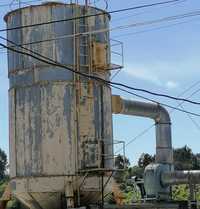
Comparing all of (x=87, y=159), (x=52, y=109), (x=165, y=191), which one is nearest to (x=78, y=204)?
(x=87, y=159)

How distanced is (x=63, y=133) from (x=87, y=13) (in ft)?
14.5

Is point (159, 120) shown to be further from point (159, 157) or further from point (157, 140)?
point (159, 157)

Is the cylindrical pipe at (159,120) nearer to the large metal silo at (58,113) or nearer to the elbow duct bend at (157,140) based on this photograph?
the elbow duct bend at (157,140)

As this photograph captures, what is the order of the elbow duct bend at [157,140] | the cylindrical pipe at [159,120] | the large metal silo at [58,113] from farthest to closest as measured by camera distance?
1. the cylindrical pipe at [159,120]
2. the elbow duct bend at [157,140]
3. the large metal silo at [58,113]

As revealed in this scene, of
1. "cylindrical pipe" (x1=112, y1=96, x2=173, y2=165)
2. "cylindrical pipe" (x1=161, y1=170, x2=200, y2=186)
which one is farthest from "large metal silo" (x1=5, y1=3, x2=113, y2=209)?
"cylindrical pipe" (x1=161, y1=170, x2=200, y2=186)

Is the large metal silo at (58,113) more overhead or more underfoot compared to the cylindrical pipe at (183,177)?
more overhead

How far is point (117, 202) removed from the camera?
23.1 meters

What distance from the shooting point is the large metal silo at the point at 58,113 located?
817 inches

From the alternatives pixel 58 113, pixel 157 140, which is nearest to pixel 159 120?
pixel 157 140

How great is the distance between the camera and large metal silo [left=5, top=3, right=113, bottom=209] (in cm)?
2075

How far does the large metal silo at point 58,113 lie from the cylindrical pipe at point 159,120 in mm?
3115

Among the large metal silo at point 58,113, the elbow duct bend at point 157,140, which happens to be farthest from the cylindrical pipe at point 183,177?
the large metal silo at point 58,113

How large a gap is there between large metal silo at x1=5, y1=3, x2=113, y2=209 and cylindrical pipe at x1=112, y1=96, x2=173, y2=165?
3115 mm

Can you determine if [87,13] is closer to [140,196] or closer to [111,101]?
[111,101]
